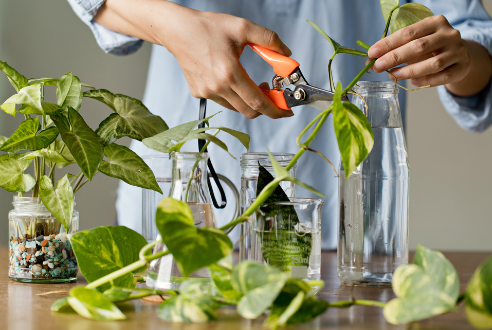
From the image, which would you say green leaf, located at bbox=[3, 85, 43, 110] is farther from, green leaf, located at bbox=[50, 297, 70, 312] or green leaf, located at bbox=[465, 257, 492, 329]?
green leaf, located at bbox=[465, 257, 492, 329]

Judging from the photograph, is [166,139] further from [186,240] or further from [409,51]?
[409,51]

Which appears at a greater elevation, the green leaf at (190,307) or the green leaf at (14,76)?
the green leaf at (14,76)

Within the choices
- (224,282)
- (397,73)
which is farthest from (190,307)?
(397,73)

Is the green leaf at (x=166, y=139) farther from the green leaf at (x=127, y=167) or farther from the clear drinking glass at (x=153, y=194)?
the clear drinking glass at (x=153, y=194)

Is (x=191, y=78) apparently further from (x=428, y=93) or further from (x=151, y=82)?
(x=428, y=93)

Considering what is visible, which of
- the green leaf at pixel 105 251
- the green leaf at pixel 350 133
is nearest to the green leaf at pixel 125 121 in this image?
the green leaf at pixel 105 251

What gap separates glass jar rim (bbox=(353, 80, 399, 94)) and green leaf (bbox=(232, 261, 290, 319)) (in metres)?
0.24

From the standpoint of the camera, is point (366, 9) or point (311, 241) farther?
point (366, 9)

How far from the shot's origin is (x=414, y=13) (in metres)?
0.51

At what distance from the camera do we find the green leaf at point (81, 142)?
15.6 inches

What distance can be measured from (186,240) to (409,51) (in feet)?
1.10

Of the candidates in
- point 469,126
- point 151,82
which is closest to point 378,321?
point 469,126

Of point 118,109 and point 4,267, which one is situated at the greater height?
point 118,109

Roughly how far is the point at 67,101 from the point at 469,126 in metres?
0.79
